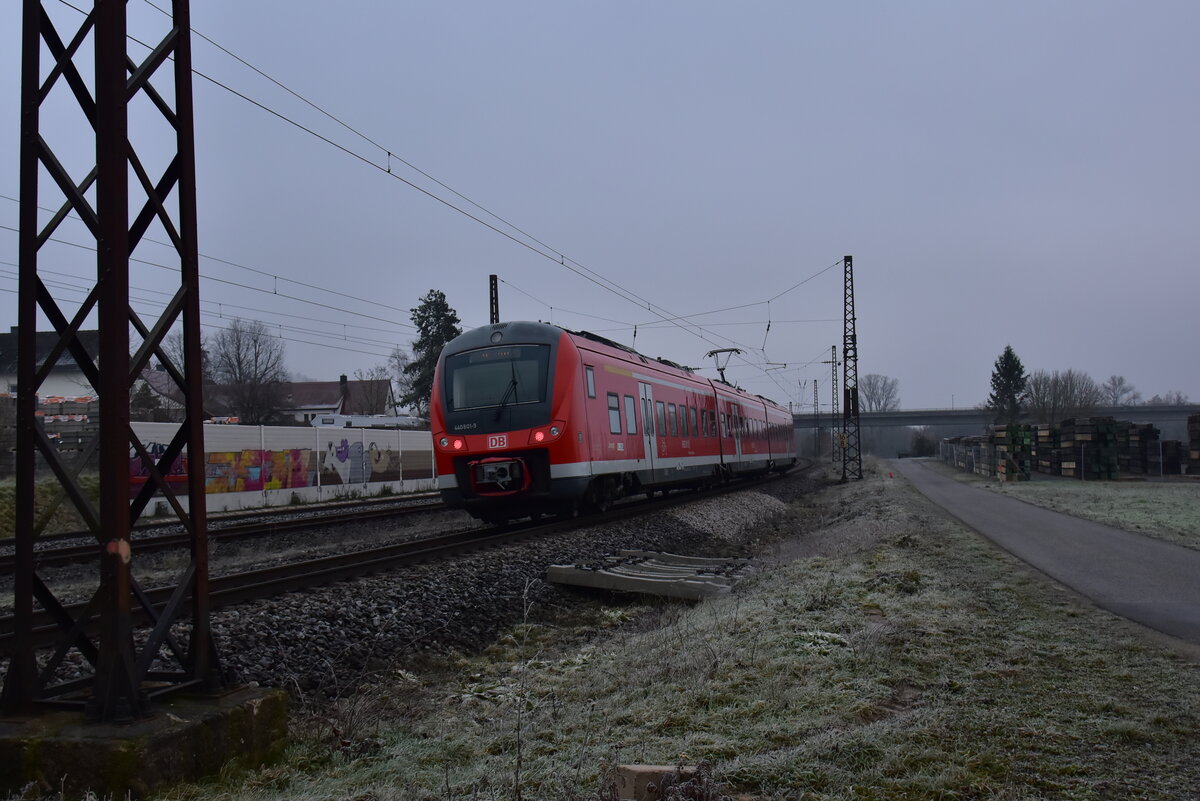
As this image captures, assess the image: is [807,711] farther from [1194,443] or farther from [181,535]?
[1194,443]

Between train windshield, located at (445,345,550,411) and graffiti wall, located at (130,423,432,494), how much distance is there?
900 centimetres

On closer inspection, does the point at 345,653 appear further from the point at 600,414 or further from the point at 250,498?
the point at 250,498

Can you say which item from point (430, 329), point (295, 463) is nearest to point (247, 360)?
point (430, 329)

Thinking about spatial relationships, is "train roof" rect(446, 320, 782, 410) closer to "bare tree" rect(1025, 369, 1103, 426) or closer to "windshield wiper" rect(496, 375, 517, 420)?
"windshield wiper" rect(496, 375, 517, 420)

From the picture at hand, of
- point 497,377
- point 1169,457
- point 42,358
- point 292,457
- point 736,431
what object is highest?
point 42,358

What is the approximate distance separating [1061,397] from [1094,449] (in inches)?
1788

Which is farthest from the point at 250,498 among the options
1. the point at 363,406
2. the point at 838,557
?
the point at 363,406

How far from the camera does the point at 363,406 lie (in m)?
79.9

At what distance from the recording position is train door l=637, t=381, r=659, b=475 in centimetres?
1731

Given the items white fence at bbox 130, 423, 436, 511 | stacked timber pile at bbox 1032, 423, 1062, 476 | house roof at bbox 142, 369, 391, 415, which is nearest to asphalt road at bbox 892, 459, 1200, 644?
white fence at bbox 130, 423, 436, 511

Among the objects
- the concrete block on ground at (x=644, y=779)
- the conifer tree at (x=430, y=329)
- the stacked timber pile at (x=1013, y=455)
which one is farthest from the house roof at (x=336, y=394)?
the concrete block on ground at (x=644, y=779)

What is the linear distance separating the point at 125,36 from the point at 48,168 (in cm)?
73

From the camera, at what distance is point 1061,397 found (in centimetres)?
7219

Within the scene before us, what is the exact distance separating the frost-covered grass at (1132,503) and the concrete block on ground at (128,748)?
38.4 feet
